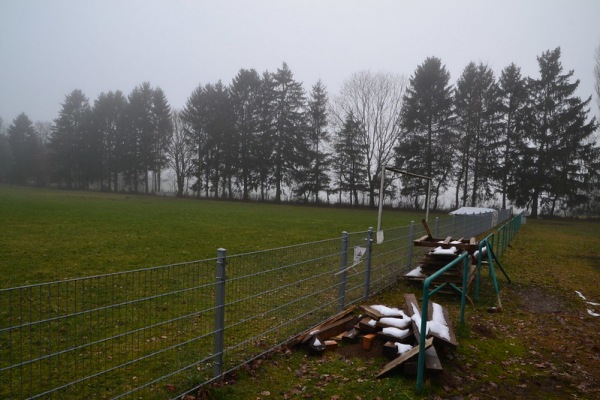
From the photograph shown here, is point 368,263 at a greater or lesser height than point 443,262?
greater

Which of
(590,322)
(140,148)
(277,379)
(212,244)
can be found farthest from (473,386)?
(140,148)

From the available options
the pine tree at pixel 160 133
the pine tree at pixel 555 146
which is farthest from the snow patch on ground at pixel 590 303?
the pine tree at pixel 160 133

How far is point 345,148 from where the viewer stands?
49.4 m

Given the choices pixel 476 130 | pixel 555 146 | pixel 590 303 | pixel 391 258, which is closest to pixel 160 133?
pixel 476 130

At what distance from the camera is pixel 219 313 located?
3.89 m

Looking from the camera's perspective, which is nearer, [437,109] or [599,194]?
[599,194]

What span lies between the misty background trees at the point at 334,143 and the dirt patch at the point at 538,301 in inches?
1466

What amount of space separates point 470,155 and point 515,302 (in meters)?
40.5

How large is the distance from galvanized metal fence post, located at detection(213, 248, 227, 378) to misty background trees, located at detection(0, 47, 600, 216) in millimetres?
44318

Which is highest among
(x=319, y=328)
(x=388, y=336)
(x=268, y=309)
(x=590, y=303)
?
(x=388, y=336)

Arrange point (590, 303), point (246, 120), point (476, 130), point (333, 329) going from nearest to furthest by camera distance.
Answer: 1. point (333, 329)
2. point (590, 303)
3. point (476, 130)
4. point (246, 120)

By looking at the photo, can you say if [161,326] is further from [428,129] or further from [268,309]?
[428,129]

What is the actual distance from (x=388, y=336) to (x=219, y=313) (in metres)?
2.11

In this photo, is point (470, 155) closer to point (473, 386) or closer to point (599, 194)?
point (599, 194)
